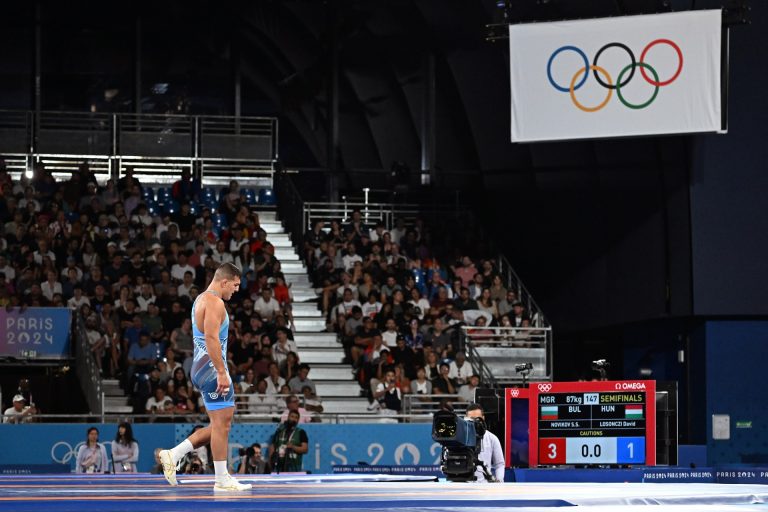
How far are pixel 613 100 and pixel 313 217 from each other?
8.94 meters

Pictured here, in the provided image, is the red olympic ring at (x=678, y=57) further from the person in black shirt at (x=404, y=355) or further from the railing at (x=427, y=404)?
the railing at (x=427, y=404)

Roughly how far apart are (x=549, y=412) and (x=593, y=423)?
513 mm

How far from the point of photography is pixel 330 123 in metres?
30.6

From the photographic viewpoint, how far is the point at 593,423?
51.4 feet

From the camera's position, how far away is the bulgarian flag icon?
622 inches

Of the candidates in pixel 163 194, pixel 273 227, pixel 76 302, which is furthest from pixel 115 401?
pixel 273 227

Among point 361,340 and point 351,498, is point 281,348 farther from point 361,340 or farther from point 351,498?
point 351,498

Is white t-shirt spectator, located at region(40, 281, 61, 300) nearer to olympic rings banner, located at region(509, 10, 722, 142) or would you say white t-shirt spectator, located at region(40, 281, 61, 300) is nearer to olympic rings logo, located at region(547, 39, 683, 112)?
olympic rings banner, located at region(509, 10, 722, 142)

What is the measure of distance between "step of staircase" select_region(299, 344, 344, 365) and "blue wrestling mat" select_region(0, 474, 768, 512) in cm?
1265

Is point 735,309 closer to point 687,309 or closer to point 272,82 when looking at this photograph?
point 687,309

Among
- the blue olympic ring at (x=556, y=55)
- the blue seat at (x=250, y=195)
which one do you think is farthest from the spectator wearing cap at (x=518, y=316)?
the blue seat at (x=250, y=195)

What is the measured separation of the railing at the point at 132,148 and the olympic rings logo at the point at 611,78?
8804 mm

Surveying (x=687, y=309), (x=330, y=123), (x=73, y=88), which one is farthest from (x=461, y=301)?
(x=73, y=88)

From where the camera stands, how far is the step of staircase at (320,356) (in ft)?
79.4
